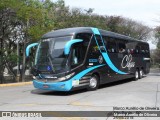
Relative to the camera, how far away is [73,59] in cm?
1547

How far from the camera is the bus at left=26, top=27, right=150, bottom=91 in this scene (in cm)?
1523

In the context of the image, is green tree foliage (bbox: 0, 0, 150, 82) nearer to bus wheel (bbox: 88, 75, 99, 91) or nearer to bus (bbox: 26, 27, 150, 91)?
bus (bbox: 26, 27, 150, 91)

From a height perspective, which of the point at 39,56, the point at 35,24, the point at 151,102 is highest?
the point at 35,24

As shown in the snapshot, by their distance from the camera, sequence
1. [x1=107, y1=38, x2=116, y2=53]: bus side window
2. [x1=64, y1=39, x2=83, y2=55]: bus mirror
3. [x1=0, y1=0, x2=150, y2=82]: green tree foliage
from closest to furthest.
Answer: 1. [x1=64, y1=39, x2=83, y2=55]: bus mirror
2. [x1=107, y1=38, x2=116, y2=53]: bus side window
3. [x1=0, y1=0, x2=150, y2=82]: green tree foliage

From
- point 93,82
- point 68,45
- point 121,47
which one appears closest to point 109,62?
point 93,82

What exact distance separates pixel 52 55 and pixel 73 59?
980mm

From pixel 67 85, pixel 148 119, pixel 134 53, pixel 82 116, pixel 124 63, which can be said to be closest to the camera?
pixel 148 119

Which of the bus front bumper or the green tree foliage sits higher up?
the green tree foliage

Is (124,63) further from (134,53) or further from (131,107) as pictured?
(131,107)

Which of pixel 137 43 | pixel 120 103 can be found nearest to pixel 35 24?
pixel 137 43

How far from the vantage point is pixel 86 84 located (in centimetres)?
1658

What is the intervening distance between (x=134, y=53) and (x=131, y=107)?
42.7 ft

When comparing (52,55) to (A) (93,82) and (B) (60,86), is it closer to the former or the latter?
(B) (60,86)

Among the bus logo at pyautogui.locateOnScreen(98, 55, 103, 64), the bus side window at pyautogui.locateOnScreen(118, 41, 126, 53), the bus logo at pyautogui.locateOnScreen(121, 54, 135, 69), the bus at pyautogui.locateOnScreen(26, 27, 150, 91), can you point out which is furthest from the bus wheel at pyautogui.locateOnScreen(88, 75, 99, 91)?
the bus logo at pyautogui.locateOnScreen(121, 54, 135, 69)
